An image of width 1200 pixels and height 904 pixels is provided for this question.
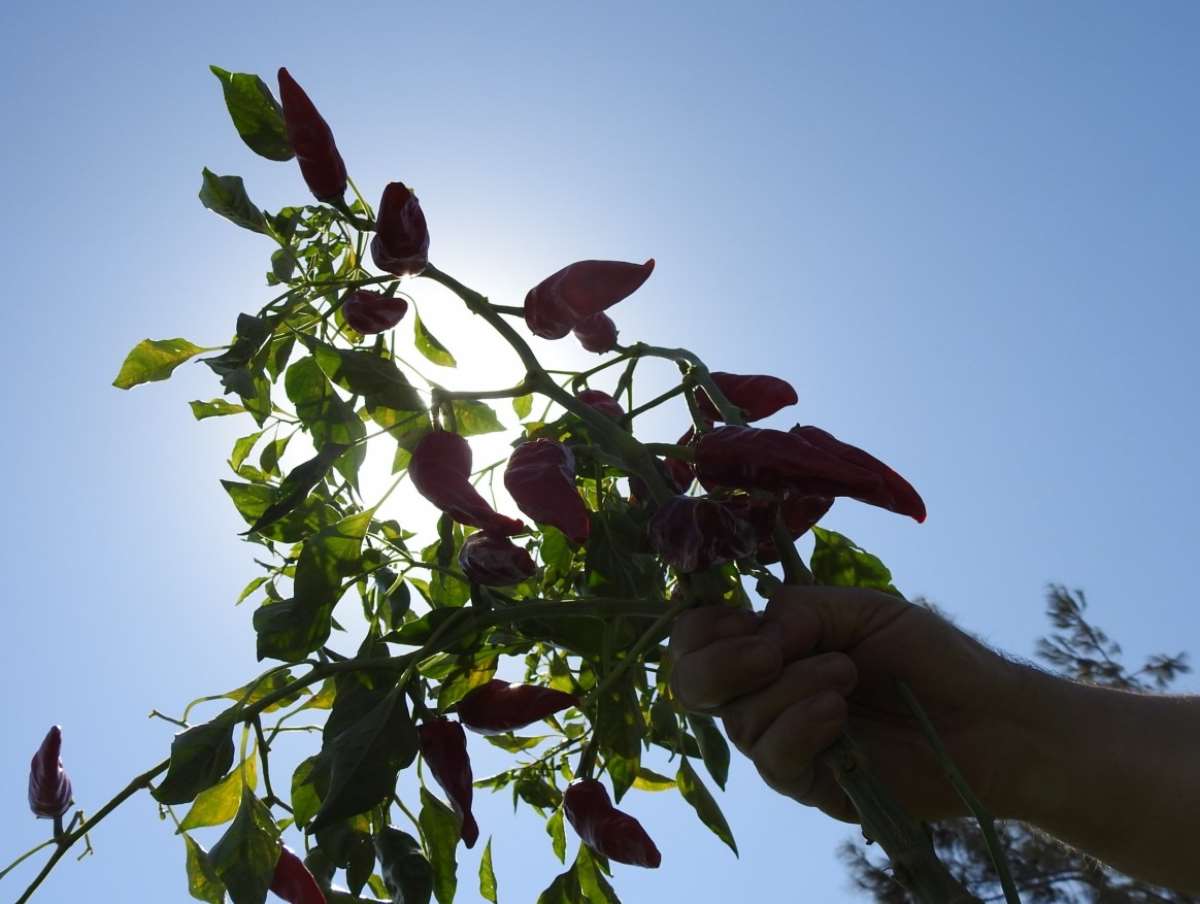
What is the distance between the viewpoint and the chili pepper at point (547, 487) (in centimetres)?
99

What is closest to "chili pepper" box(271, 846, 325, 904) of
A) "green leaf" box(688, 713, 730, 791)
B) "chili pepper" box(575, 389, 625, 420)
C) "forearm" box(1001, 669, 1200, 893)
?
"green leaf" box(688, 713, 730, 791)

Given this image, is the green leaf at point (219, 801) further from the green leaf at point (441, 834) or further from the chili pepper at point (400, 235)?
the chili pepper at point (400, 235)

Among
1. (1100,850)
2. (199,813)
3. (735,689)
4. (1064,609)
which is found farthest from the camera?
(1064,609)

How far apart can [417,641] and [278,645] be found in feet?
0.44

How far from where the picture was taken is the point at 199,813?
1.11m

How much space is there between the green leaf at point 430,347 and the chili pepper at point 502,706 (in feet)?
1.64

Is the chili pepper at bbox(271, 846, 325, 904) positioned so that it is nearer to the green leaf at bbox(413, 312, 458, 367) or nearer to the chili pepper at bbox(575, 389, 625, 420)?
the chili pepper at bbox(575, 389, 625, 420)

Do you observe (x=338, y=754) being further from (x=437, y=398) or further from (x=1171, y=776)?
(x=1171, y=776)

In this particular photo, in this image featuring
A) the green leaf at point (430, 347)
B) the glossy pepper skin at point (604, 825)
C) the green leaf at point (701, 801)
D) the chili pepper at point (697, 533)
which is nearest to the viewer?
the chili pepper at point (697, 533)

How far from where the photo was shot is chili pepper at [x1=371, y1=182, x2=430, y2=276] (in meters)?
1.09

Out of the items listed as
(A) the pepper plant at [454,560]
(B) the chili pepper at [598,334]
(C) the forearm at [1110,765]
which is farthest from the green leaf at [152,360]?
(C) the forearm at [1110,765]

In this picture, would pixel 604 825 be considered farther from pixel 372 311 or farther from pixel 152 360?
pixel 152 360

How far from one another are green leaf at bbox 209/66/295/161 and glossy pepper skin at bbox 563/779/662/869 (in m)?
0.81

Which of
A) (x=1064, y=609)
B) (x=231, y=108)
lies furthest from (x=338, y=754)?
(x=1064, y=609)
